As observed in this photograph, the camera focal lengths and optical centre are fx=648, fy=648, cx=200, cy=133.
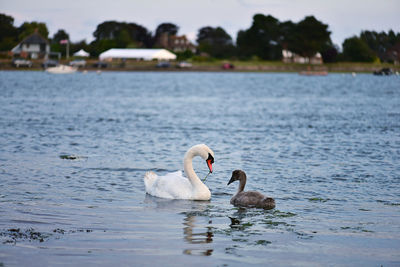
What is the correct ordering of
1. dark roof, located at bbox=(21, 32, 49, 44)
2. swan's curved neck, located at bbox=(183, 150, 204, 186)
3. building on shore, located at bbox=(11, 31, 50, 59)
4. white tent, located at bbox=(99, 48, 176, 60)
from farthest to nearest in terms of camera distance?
white tent, located at bbox=(99, 48, 176, 60) → building on shore, located at bbox=(11, 31, 50, 59) → dark roof, located at bbox=(21, 32, 49, 44) → swan's curved neck, located at bbox=(183, 150, 204, 186)

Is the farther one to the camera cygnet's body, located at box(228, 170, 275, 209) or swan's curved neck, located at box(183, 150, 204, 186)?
swan's curved neck, located at box(183, 150, 204, 186)

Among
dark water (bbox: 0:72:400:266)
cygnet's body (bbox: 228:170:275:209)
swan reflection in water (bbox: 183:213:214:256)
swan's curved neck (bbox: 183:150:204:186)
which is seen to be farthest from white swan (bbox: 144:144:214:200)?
swan reflection in water (bbox: 183:213:214:256)

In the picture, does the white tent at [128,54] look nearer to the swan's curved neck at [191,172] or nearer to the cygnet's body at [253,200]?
the swan's curved neck at [191,172]

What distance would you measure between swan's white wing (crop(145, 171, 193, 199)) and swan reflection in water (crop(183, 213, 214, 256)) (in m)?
2.37

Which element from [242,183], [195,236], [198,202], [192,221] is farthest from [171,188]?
[195,236]

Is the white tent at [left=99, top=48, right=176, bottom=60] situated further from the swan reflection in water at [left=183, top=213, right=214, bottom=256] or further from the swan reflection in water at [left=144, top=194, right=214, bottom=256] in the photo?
the swan reflection in water at [left=183, top=213, right=214, bottom=256]

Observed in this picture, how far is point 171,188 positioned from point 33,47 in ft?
589

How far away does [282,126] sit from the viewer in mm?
36969

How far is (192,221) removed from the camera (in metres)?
13.3

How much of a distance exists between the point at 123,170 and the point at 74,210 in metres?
6.00

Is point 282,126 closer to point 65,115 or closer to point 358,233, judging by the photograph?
point 65,115

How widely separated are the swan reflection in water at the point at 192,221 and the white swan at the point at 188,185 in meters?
0.16

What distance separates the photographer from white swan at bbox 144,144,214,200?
51.3ft

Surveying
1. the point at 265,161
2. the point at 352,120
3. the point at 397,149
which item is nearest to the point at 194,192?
the point at 265,161
